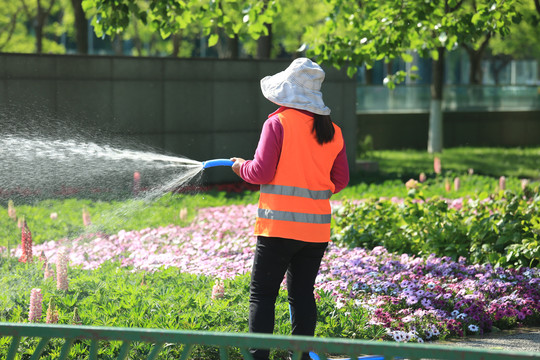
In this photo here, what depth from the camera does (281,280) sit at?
13.3ft

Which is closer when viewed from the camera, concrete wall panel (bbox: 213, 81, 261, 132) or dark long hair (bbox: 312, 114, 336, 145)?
dark long hair (bbox: 312, 114, 336, 145)

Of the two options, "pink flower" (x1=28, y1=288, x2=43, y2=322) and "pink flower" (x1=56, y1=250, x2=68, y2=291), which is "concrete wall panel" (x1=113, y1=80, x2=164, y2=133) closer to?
"pink flower" (x1=56, y1=250, x2=68, y2=291)

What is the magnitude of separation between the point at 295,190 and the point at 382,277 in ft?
7.24

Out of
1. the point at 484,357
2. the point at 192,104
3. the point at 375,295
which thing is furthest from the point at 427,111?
the point at 484,357

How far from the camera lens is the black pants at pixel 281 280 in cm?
395

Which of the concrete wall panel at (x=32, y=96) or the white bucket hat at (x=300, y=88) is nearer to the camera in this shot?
the white bucket hat at (x=300, y=88)

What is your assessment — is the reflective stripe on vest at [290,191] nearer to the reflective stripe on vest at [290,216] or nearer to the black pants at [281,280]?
the reflective stripe on vest at [290,216]

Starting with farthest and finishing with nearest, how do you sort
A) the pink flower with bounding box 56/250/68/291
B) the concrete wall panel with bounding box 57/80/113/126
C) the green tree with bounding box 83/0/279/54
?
the concrete wall panel with bounding box 57/80/113/126 < the green tree with bounding box 83/0/279/54 < the pink flower with bounding box 56/250/68/291

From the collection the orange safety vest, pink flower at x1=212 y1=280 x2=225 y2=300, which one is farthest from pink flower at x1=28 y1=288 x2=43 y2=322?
the orange safety vest

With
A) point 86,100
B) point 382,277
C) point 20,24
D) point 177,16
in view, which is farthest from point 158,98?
point 20,24

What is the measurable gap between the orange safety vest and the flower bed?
3.98ft

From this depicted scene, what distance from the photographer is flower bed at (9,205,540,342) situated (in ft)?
16.7

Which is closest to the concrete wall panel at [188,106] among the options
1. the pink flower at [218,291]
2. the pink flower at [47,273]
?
the pink flower at [47,273]

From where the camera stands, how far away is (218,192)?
11680 mm
